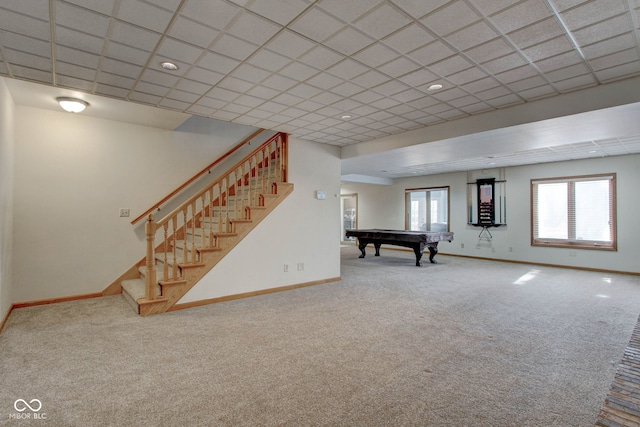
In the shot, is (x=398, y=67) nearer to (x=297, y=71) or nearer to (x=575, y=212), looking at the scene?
(x=297, y=71)

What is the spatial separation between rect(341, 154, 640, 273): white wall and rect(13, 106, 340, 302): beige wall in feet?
20.2

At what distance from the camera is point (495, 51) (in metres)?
2.56

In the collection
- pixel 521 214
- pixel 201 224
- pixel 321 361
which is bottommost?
pixel 321 361

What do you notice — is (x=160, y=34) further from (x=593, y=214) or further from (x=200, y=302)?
(x=593, y=214)

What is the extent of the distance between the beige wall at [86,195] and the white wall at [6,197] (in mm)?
276

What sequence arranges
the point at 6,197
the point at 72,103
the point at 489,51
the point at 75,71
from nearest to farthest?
the point at 489,51
the point at 75,71
the point at 6,197
the point at 72,103

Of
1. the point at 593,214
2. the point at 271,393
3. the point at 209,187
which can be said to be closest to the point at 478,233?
the point at 593,214

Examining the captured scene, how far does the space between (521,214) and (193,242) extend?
8244mm

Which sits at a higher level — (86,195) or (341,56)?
(341,56)

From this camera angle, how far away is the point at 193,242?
13.8 ft

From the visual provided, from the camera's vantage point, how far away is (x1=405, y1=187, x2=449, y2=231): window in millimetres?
10248

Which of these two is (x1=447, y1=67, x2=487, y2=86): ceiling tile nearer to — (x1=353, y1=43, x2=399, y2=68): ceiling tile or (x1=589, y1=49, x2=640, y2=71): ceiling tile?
(x1=353, y1=43, x2=399, y2=68): ceiling tile

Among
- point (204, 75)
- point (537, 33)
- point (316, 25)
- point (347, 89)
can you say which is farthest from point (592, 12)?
point (204, 75)

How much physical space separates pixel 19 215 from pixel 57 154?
95cm
